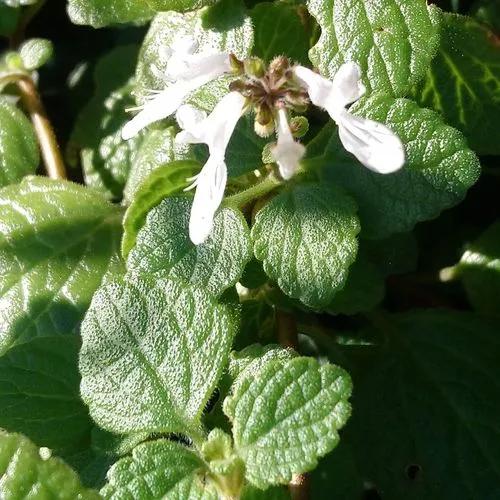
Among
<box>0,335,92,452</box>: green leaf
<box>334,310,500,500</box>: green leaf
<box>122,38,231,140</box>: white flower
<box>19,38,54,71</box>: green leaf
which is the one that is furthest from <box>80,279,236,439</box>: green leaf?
<box>19,38,54,71</box>: green leaf

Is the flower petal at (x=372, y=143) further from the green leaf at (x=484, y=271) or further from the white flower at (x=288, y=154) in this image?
the green leaf at (x=484, y=271)

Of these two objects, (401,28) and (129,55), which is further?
(129,55)

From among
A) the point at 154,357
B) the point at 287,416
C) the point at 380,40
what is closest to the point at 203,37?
the point at 380,40

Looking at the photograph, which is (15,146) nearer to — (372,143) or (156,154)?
(156,154)

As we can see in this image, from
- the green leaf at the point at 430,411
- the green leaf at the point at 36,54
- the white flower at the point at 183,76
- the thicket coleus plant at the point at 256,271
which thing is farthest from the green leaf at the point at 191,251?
the green leaf at the point at 36,54

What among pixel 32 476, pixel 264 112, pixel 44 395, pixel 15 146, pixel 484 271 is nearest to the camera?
pixel 32 476

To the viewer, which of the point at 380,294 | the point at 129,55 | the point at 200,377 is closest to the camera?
the point at 200,377

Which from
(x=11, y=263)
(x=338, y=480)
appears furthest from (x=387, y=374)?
(x=11, y=263)

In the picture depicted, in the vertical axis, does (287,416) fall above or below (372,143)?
below

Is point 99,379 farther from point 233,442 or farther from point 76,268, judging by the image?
point 76,268
